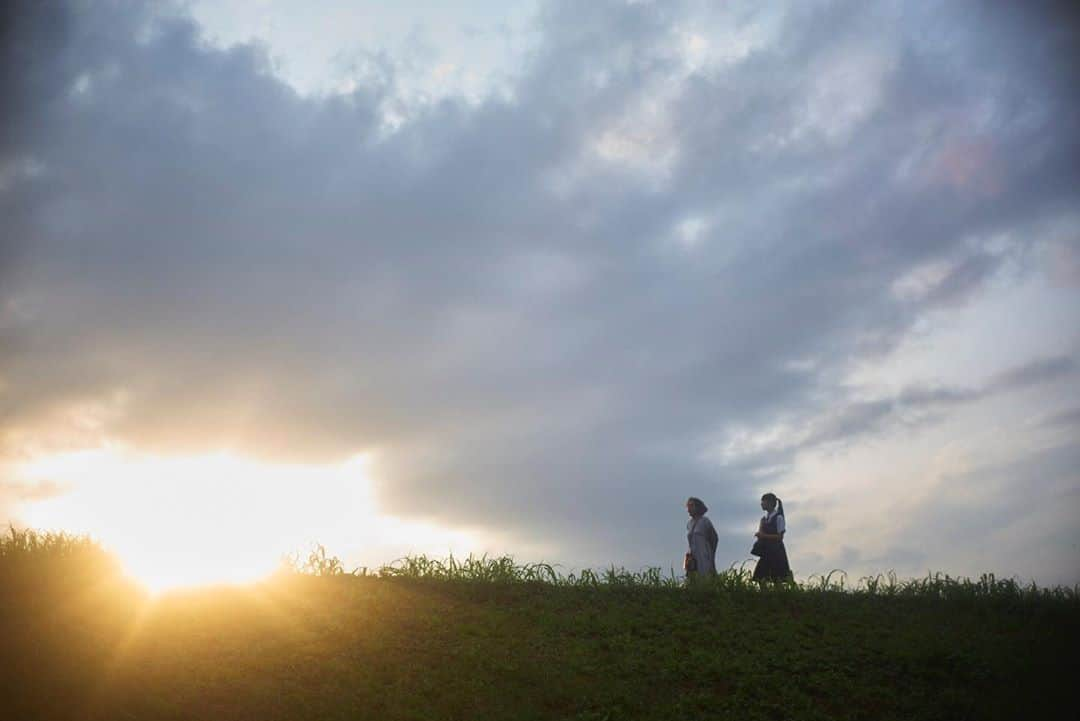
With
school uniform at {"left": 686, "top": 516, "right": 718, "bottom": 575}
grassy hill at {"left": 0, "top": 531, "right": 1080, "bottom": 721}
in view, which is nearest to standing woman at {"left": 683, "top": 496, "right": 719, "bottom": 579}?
school uniform at {"left": 686, "top": 516, "right": 718, "bottom": 575}

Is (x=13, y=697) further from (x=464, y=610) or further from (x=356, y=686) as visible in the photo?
(x=464, y=610)

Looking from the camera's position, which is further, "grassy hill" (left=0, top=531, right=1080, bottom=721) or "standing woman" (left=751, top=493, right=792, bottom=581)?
"standing woman" (left=751, top=493, right=792, bottom=581)

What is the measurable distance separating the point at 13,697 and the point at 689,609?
388 inches

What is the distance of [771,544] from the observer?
18.4 metres

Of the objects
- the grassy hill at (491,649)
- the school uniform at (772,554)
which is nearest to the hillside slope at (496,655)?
the grassy hill at (491,649)

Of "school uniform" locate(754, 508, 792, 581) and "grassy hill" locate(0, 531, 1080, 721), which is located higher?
"school uniform" locate(754, 508, 792, 581)

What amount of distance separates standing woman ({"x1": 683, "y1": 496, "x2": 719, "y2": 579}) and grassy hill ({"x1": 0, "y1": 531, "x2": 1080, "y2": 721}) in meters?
2.05

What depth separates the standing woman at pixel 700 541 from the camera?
18.6m

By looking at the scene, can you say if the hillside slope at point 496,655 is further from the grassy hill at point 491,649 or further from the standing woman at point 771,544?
the standing woman at point 771,544

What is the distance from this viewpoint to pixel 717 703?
38.9 ft

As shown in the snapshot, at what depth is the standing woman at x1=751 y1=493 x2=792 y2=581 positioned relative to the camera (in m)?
18.2

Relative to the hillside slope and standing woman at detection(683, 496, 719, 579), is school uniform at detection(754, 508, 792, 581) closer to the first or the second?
standing woman at detection(683, 496, 719, 579)

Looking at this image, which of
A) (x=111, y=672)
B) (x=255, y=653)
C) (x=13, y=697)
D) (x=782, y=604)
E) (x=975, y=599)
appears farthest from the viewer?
(x=975, y=599)

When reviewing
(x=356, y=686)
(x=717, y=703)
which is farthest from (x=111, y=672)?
(x=717, y=703)
